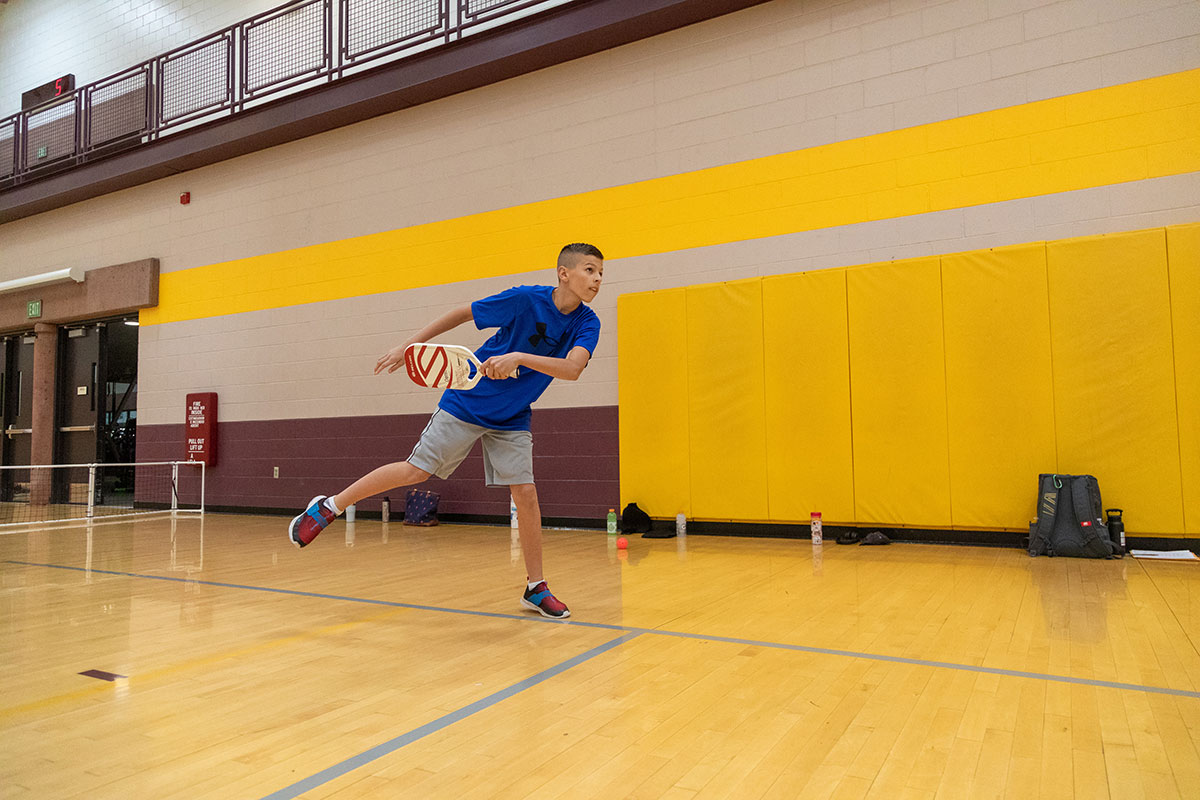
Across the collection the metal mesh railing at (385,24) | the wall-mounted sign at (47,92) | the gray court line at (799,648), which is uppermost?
the wall-mounted sign at (47,92)

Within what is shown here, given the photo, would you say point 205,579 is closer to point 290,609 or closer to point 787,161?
point 290,609

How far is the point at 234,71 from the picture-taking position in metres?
10.0

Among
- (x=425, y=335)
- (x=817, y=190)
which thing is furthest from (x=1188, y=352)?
(x=425, y=335)

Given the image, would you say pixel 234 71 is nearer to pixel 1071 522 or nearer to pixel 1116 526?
pixel 1071 522

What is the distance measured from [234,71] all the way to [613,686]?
34.7 feet

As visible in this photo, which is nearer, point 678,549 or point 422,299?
point 678,549

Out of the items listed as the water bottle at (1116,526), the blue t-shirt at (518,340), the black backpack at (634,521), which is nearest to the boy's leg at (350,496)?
the blue t-shirt at (518,340)

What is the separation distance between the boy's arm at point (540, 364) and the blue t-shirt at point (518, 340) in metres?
0.18

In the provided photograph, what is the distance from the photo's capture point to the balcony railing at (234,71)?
8.65 m

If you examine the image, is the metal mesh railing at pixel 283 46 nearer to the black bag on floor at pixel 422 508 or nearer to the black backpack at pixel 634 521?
the black bag on floor at pixel 422 508

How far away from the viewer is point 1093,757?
179 cm

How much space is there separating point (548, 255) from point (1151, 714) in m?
6.63

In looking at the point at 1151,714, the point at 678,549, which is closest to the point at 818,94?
the point at 678,549

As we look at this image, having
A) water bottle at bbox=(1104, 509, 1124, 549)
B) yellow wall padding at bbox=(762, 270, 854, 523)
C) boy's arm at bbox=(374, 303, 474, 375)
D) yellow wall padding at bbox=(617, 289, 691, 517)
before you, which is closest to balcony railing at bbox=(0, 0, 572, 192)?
yellow wall padding at bbox=(617, 289, 691, 517)
